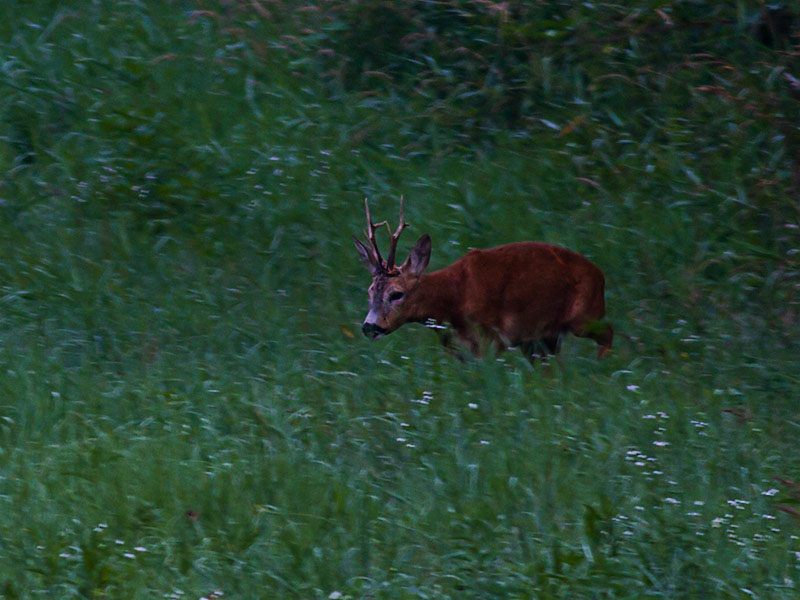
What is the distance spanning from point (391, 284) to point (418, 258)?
27cm

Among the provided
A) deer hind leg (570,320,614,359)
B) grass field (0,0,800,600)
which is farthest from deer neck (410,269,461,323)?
deer hind leg (570,320,614,359)

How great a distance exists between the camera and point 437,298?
279 inches

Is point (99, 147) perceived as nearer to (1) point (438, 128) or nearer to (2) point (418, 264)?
(1) point (438, 128)

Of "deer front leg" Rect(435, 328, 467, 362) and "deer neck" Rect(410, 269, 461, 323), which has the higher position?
"deer neck" Rect(410, 269, 461, 323)

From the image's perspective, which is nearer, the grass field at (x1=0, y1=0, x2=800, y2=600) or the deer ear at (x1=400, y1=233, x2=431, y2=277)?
the grass field at (x1=0, y1=0, x2=800, y2=600)

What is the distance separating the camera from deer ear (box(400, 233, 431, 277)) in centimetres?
703

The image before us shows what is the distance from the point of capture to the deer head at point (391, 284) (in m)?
6.85

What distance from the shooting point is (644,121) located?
1007 cm

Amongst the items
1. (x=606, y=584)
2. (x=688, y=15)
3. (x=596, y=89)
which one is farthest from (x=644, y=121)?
(x=606, y=584)

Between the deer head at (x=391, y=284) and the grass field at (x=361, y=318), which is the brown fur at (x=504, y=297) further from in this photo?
the grass field at (x=361, y=318)

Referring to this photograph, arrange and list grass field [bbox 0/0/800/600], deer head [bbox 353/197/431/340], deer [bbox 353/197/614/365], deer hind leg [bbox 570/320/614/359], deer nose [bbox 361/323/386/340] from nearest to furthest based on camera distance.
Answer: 1. grass field [bbox 0/0/800/600]
2. deer nose [bbox 361/323/386/340]
3. deer head [bbox 353/197/431/340]
4. deer [bbox 353/197/614/365]
5. deer hind leg [bbox 570/320/614/359]

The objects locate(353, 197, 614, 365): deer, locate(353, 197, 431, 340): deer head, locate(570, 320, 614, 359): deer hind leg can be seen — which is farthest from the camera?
locate(570, 320, 614, 359): deer hind leg

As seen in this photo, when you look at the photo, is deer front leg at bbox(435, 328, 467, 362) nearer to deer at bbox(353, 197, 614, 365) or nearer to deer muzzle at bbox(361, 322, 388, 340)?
deer at bbox(353, 197, 614, 365)

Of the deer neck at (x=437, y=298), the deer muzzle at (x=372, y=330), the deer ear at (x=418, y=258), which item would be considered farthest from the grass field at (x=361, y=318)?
the deer ear at (x=418, y=258)
